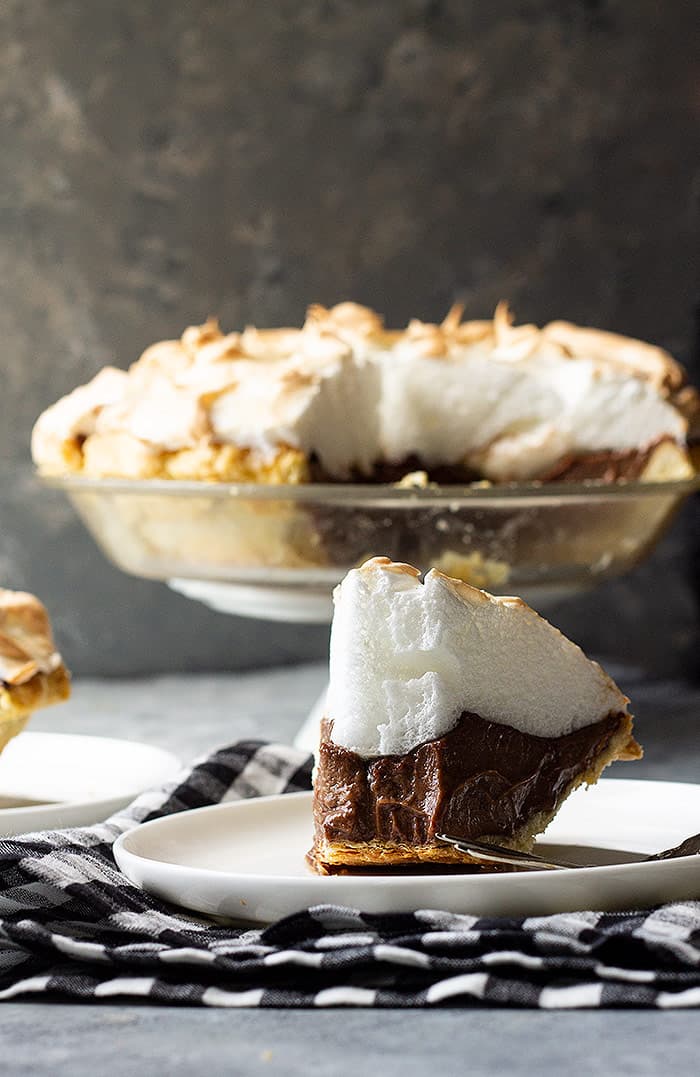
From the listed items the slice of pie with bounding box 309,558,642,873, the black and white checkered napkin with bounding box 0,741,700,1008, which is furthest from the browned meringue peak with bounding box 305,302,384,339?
the black and white checkered napkin with bounding box 0,741,700,1008

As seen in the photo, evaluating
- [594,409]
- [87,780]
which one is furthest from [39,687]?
[594,409]

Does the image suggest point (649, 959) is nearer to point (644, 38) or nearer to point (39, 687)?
point (39, 687)

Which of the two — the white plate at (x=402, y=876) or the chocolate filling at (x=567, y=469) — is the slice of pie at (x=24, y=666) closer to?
the white plate at (x=402, y=876)

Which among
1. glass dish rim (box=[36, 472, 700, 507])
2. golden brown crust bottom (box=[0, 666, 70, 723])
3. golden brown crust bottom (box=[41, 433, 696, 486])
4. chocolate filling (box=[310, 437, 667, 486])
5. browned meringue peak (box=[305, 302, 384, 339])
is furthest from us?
browned meringue peak (box=[305, 302, 384, 339])

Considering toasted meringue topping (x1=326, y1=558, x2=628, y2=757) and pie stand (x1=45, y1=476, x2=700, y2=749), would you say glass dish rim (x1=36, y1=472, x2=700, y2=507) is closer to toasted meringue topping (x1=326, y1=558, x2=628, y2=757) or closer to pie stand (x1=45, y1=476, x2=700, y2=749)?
pie stand (x1=45, y1=476, x2=700, y2=749)

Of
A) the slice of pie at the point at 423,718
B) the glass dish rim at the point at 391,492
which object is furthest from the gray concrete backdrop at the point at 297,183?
the slice of pie at the point at 423,718

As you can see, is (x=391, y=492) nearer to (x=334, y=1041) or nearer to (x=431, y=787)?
(x=431, y=787)
